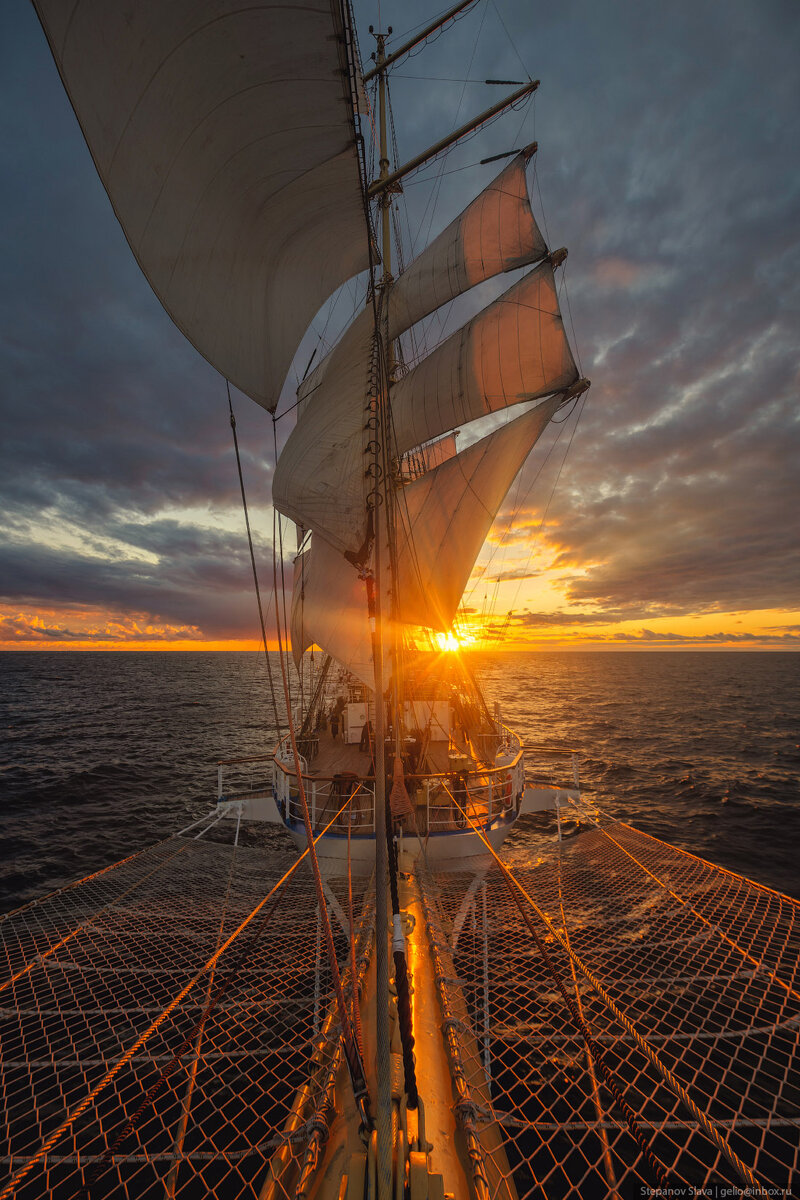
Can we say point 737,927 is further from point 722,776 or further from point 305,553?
point 722,776

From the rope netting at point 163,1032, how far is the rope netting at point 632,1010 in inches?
74.2

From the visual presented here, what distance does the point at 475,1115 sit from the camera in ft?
10.0

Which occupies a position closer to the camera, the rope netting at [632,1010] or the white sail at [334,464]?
the rope netting at [632,1010]

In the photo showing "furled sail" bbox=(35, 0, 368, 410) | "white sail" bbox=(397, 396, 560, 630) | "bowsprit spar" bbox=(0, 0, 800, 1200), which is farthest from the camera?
"white sail" bbox=(397, 396, 560, 630)

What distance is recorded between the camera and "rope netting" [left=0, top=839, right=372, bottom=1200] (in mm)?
3564

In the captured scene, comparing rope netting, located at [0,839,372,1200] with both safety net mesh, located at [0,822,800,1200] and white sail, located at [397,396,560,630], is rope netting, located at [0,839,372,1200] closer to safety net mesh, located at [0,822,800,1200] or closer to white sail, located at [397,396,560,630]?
safety net mesh, located at [0,822,800,1200]

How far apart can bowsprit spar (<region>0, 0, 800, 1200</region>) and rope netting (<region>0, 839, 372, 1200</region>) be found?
5cm

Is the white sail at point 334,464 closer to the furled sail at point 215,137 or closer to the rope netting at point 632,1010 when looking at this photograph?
the furled sail at point 215,137

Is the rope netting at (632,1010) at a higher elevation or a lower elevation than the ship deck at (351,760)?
lower

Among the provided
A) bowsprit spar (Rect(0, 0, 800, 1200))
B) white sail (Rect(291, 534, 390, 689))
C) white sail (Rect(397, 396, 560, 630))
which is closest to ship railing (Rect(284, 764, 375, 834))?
bowsprit spar (Rect(0, 0, 800, 1200))

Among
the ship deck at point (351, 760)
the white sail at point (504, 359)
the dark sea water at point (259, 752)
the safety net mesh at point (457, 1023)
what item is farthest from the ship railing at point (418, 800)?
the white sail at point (504, 359)

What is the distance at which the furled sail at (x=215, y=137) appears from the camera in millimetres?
3293

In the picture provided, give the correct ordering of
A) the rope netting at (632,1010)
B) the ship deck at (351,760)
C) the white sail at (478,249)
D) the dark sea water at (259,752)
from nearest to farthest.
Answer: the rope netting at (632,1010) → the ship deck at (351,760) → the dark sea water at (259,752) → the white sail at (478,249)

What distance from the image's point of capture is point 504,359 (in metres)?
17.6
